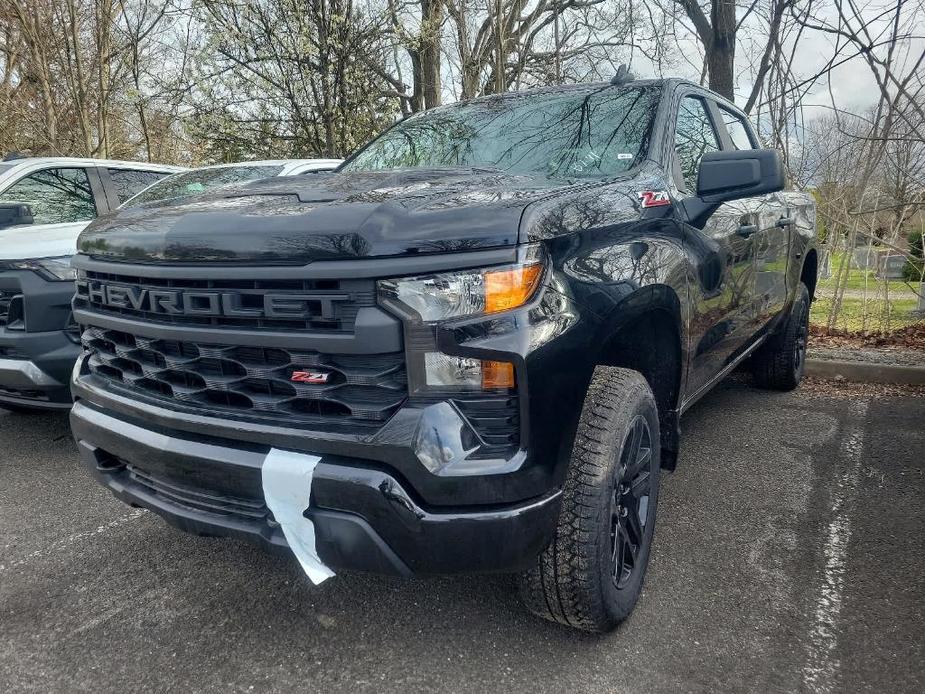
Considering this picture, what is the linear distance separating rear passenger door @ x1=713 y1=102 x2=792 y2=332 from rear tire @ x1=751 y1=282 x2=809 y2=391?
2.07ft

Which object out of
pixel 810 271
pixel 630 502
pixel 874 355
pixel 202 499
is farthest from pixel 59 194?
pixel 874 355

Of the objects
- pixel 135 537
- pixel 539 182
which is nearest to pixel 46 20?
pixel 135 537

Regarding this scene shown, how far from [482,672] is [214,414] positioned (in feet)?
3.57

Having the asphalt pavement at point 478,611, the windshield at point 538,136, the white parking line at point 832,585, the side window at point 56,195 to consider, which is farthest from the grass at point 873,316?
the side window at point 56,195

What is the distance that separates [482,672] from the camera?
202 cm

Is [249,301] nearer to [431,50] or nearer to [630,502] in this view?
[630,502]

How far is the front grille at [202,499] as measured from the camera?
6.22ft

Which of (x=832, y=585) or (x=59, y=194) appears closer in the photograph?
(x=832, y=585)

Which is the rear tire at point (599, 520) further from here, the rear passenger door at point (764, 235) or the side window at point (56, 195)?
the side window at point (56, 195)

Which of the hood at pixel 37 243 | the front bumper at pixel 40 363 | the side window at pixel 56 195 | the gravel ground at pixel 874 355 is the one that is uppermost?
the side window at pixel 56 195

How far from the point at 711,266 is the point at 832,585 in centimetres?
126

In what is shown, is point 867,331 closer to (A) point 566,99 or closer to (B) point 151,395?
(A) point 566,99

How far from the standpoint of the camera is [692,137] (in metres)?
3.12

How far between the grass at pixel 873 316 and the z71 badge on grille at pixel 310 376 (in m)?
6.55
